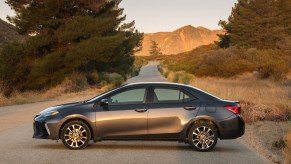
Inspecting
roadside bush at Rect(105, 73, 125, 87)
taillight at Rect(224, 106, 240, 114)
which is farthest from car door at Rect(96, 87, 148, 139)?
roadside bush at Rect(105, 73, 125, 87)

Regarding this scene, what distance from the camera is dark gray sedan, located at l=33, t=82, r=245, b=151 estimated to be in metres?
10.7

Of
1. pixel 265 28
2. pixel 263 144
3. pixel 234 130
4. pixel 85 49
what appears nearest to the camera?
pixel 234 130

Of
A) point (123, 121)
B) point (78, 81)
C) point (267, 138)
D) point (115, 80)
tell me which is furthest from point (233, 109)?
point (115, 80)

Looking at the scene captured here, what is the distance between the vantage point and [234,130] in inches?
421

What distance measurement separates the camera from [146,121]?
35.2ft

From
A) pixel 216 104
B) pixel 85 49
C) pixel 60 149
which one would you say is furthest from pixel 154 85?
pixel 85 49

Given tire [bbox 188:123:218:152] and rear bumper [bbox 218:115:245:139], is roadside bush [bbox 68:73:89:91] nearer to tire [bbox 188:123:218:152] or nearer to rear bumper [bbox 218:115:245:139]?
tire [bbox 188:123:218:152]

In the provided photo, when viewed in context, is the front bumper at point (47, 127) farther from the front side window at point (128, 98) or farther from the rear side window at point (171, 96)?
the rear side window at point (171, 96)

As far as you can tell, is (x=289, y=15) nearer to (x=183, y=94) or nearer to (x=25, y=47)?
(x=25, y=47)

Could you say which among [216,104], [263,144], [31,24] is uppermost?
[31,24]

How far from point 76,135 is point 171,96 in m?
2.23

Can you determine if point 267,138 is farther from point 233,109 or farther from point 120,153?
point 120,153

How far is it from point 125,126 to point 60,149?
4.90 feet

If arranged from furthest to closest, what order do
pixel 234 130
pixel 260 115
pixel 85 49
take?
pixel 85 49 → pixel 260 115 → pixel 234 130
